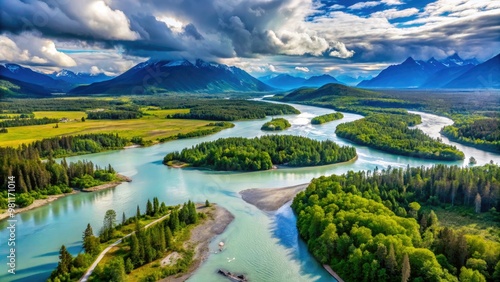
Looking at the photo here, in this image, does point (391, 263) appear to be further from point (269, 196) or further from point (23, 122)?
point (23, 122)

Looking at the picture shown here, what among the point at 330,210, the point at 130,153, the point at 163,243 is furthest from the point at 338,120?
the point at 163,243

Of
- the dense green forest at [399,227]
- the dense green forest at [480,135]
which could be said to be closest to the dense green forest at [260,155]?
the dense green forest at [399,227]

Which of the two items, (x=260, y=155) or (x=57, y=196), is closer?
(x=57, y=196)

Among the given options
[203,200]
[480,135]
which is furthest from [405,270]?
[480,135]

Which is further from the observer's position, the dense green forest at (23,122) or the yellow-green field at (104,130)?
the dense green forest at (23,122)

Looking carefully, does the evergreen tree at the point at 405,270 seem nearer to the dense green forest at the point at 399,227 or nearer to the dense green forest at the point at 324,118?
the dense green forest at the point at 399,227

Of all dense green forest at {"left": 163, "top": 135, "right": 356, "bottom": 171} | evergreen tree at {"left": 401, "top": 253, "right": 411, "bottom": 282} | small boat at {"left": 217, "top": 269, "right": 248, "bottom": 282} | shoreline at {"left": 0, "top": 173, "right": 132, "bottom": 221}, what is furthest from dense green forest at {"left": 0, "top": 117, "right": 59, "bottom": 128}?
evergreen tree at {"left": 401, "top": 253, "right": 411, "bottom": 282}

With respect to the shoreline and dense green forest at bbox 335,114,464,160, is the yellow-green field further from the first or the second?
dense green forest at bbox 335,114,464,160

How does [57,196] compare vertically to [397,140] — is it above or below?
below
